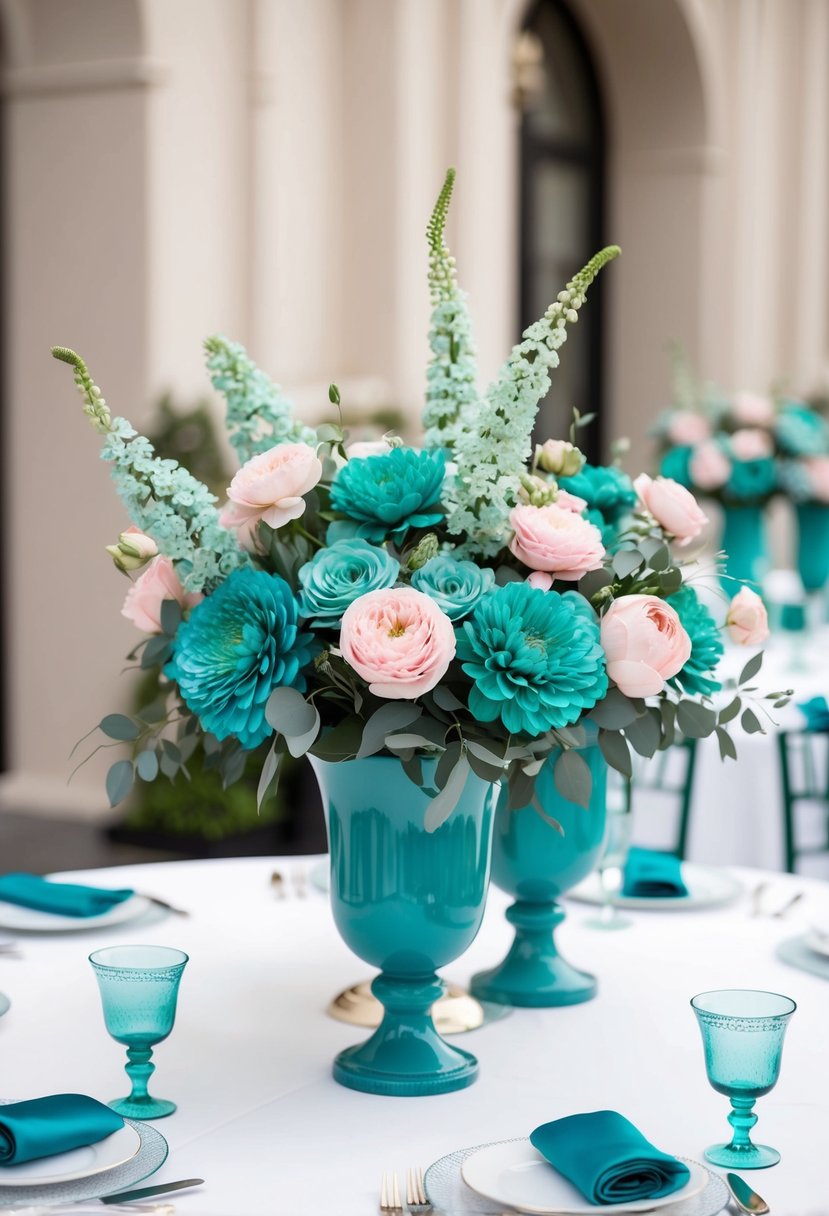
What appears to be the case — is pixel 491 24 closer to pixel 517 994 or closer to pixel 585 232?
pixel 585 232

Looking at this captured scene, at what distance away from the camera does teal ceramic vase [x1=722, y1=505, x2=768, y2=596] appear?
4.57 m

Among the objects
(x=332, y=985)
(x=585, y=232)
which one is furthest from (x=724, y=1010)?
(x=585, y=232)

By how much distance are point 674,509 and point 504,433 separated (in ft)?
1.04

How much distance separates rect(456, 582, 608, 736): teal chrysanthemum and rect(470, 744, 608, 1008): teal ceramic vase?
38cm

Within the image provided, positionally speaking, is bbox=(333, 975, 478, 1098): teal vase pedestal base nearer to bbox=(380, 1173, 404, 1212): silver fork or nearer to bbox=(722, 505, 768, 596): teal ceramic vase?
bbox=(380, 1173, 404, 1212): silver fork

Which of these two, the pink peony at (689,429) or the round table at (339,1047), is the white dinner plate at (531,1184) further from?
the pink peony at (689,429)

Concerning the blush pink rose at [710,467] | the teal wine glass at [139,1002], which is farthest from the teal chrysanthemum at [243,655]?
the blush pink rose at [710,467]

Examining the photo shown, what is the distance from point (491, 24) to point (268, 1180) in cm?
600

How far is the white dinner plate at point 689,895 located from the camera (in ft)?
7.14

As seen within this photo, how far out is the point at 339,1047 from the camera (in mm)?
1701

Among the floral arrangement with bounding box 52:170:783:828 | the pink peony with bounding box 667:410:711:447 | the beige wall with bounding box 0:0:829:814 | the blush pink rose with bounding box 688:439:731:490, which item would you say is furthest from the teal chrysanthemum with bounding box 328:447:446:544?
the beige wall with bounding box 0:0:829:814

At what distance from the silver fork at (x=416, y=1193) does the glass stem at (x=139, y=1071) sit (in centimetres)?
29

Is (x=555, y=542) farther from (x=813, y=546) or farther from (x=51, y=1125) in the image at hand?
(x=813, y=546)

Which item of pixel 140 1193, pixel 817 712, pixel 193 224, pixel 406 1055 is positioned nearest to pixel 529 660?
pixel 406 1055
